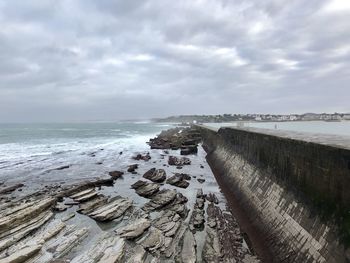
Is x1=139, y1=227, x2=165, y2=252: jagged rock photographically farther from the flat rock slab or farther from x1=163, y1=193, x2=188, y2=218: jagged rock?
x1=163, y1=193, x2=188, y2=218: jagged rock

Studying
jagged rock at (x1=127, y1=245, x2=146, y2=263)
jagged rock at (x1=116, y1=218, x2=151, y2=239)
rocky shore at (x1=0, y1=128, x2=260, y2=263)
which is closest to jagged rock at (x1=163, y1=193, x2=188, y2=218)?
rocky shore at (x1=0, y1=128, x2=260, y2=263)

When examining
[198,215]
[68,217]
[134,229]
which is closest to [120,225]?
[134,229]

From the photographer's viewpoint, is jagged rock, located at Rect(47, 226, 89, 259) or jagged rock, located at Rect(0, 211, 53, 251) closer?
jagged rock, located at Rect(47, 226, 89, 259)

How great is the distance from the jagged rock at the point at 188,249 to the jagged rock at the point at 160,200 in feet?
15.3

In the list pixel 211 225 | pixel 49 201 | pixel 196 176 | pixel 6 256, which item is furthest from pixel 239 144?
pixel 6 256

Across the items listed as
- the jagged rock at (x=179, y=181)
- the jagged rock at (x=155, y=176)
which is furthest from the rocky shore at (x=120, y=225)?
the jagged rock at (x=155, y=176)

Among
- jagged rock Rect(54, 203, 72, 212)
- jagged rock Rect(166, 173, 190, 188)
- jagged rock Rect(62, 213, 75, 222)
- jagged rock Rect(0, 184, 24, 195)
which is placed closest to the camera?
jagged rock Rect(62, 213, 75, 222)

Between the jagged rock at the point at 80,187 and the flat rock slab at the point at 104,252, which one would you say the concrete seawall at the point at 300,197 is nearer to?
the flat rock slab at the point at 104,252

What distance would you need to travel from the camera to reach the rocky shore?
12305 mm

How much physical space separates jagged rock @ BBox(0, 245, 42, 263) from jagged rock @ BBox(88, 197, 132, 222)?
4.51 metres

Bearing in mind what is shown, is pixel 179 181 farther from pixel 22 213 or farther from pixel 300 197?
pixel 300 197

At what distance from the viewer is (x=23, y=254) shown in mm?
11797

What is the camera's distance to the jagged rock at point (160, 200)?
1895 centimetres

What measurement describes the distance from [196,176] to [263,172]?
13.2 meters
